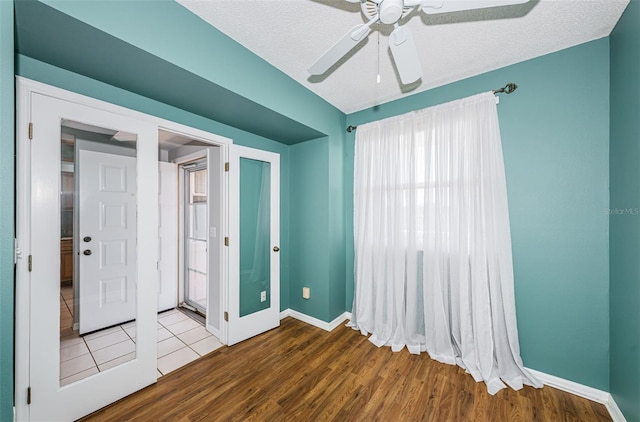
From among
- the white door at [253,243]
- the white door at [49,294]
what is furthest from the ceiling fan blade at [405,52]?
the white door at [49,294]

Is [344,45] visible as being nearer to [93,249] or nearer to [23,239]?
[23,239]

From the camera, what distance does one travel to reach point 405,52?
1.42 meters

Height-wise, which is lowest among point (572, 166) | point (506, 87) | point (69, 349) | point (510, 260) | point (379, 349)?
point (379, 349)

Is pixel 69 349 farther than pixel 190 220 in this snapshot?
No

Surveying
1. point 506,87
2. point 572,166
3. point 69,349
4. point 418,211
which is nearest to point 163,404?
point 69,349

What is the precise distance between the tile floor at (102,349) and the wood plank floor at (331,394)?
0.20 metres

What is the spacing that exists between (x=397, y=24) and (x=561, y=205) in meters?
1.95

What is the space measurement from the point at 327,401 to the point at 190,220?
3.13 m

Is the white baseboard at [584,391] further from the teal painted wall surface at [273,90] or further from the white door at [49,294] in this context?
the white door at [49,294]

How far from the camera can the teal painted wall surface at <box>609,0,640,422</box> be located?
142 centimetres

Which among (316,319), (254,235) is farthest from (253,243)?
(316,319)

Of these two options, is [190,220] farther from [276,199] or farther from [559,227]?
[559,227]

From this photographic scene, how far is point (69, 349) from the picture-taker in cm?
167

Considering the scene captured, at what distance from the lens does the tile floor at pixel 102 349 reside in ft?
5.35
